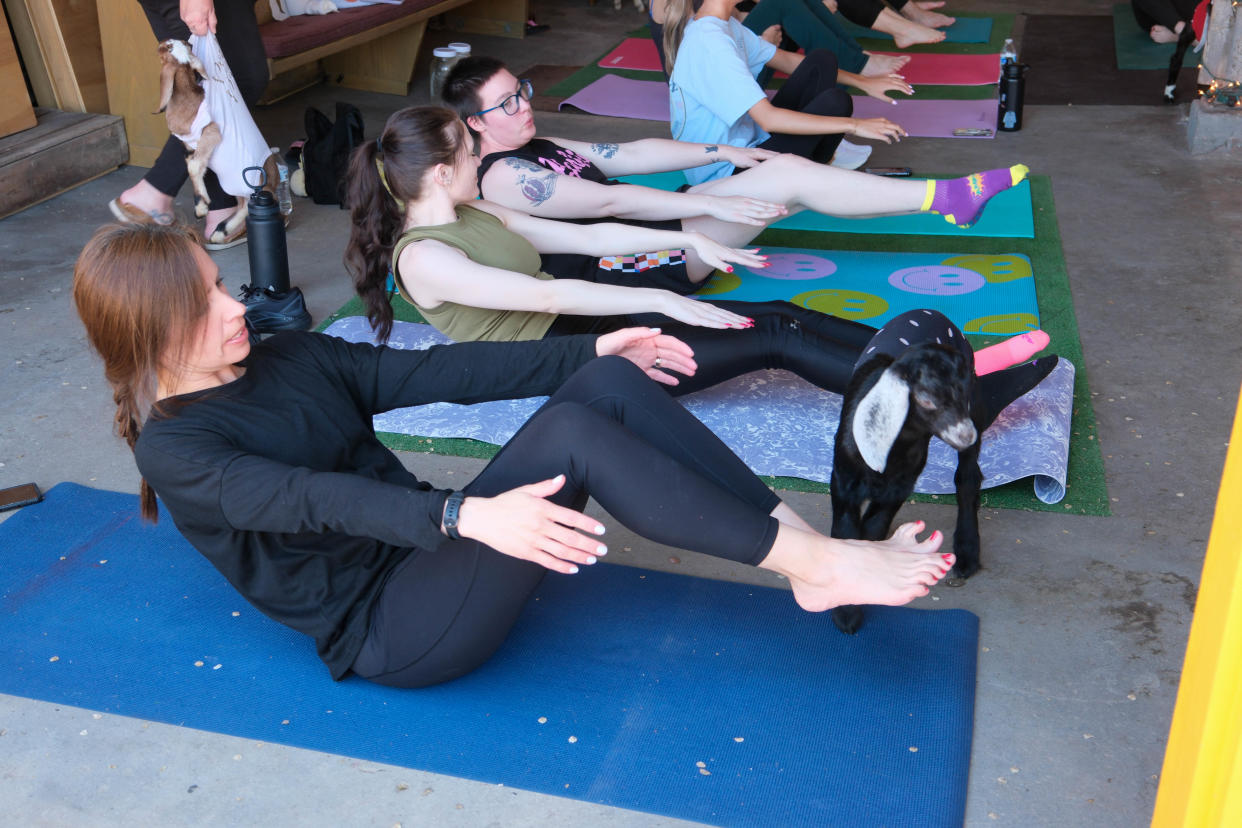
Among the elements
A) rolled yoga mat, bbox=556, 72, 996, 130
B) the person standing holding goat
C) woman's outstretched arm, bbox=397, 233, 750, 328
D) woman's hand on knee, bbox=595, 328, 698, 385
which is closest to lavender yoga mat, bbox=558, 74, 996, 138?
rolled yoga mat, bbox=556, 72, 996, 130

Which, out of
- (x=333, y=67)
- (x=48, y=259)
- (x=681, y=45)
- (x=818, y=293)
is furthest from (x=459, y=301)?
(x=333, y=67)

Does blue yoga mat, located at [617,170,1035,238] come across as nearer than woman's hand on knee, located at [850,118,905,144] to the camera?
No

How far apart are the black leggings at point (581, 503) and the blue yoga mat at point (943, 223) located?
2.40m

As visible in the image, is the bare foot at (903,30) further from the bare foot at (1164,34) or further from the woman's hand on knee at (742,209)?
the woman's hand on knee at (742,209)

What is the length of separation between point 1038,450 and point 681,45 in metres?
2.02

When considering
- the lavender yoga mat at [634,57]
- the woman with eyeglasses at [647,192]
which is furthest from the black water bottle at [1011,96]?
the woman with eyeglasses at [647,192]

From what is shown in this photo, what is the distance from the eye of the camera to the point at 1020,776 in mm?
1908

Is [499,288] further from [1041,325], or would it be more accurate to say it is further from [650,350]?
[1041,325]

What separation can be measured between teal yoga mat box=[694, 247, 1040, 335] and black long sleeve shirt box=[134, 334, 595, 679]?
1.74m

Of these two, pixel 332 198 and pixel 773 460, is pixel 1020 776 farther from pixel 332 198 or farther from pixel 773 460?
pixel 332 198

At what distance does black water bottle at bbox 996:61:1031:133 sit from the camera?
17.5 ft

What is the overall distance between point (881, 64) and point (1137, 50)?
1.76 meters

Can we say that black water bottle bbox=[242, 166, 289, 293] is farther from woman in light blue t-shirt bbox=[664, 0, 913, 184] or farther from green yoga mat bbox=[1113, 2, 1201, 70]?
green yoga mat bbox=[1113, 2, 1201, 70]

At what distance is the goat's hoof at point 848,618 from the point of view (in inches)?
86.7
